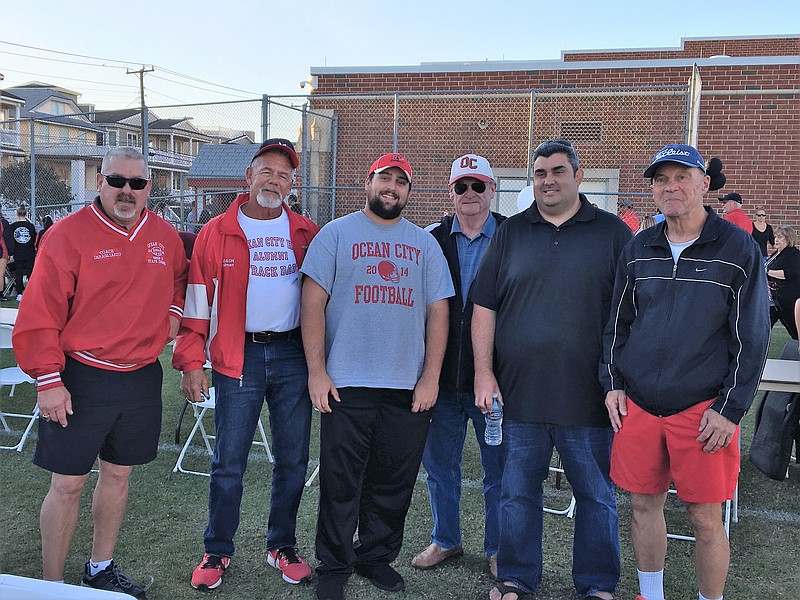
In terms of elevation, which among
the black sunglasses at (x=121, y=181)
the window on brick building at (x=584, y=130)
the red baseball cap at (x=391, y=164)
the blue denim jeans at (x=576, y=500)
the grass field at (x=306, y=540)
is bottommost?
the grass field at (x=306, y=540)

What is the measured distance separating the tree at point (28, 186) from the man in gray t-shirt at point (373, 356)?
18.4 m

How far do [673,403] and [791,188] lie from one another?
11.5 meters

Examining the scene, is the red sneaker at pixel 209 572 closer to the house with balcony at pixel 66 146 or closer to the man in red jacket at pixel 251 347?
the man in red jacket at pixel 251 347

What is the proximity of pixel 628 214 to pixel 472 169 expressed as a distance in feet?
23.1

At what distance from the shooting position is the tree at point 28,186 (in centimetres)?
1986

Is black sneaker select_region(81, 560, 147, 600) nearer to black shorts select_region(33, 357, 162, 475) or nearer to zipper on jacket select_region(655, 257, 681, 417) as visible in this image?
black shorts select_region(33, 357, 162, 475)

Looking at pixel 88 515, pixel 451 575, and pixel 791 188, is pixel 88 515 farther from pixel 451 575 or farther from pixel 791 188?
pixel 791 188

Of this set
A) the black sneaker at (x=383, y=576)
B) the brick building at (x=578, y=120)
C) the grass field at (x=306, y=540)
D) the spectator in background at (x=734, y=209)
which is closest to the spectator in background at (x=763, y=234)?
the brick building at (x=578, y=120)

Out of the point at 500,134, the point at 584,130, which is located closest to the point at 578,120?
the point at 584,130

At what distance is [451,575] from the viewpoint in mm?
3484

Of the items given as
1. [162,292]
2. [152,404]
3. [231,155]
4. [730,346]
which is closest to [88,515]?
[152,404]

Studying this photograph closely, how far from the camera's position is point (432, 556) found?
11.7 feet

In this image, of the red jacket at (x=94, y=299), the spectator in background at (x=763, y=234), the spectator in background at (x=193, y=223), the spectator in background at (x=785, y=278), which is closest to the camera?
the red jacket at (x=94, y=299)

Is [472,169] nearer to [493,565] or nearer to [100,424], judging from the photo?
[493,565]
